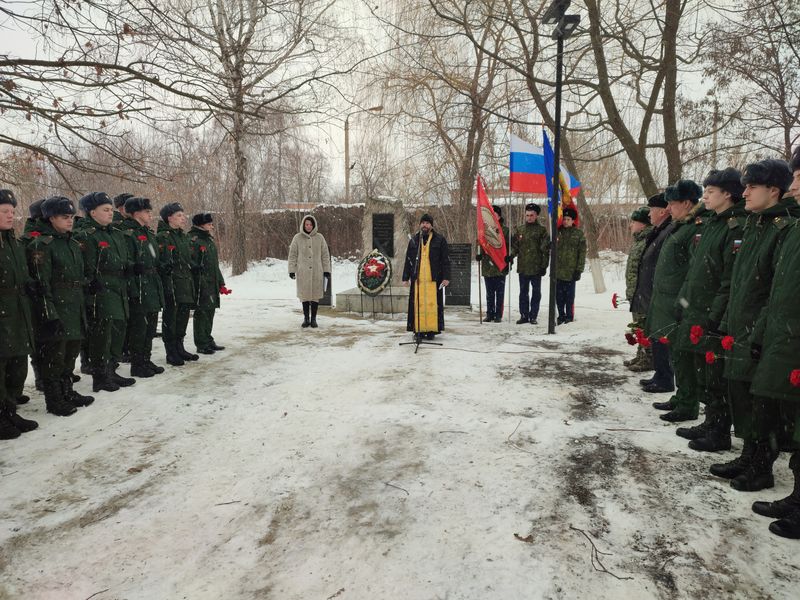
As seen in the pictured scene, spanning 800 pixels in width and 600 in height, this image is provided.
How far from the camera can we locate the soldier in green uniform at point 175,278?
5.98 m

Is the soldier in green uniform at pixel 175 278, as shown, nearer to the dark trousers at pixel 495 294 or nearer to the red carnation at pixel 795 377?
the dark trousers at pixel 495 294

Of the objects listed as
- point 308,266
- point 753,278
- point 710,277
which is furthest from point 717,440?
point 308,266

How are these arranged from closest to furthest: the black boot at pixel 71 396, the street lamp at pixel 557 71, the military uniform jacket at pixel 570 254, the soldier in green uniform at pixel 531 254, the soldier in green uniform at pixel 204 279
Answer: the black boot at pixel 71 396 → the soldier in green uniform at pixel 204 279 → the street lamp at pixel 557 71 → the military uniform jacket at pixel 570 254 → the soldier in green uniform at pixel 531 254

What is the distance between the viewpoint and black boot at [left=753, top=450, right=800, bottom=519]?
261cm

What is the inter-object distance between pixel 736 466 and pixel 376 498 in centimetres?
228

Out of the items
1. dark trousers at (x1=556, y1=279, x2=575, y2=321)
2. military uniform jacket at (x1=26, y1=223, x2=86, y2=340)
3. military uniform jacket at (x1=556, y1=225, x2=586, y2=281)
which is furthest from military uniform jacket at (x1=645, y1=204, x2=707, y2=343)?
military uniform jacket at (x1=26, y1=223, x2=86, y2=340)

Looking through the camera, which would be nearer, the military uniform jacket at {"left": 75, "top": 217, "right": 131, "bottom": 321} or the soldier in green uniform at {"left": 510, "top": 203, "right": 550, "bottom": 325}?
the military uniform jacket at {"left": 75, "top": 217, "right": 131, "bottom": 321}

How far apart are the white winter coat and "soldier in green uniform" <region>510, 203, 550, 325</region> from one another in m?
3.54

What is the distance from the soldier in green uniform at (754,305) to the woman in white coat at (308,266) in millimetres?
6756

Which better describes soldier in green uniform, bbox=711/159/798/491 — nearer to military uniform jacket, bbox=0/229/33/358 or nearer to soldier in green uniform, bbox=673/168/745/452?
soldier in green uniform, bbox=673/168/745/452

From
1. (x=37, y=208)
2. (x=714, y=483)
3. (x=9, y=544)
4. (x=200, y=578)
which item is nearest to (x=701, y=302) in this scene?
(x=714, y=483)

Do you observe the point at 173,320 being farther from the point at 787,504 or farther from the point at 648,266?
the point at 787,504

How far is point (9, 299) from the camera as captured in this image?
3842 mm

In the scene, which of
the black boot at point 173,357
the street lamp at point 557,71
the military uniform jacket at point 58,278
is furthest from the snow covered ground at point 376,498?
the street lamp at point 557,71
